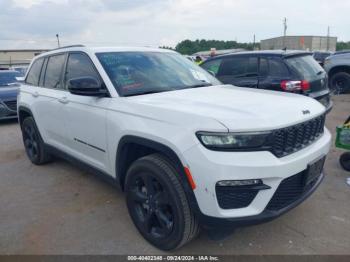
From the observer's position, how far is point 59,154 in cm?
460

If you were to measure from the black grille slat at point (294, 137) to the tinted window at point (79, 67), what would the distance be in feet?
6.44

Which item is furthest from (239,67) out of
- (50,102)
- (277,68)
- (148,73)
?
(50,102)

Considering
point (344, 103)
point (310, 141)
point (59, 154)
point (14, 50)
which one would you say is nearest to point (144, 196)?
point (310, 141)

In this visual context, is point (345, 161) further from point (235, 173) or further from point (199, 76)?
point (235, 173)

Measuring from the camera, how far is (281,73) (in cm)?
637

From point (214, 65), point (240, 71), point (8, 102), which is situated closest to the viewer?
point (240, 71)

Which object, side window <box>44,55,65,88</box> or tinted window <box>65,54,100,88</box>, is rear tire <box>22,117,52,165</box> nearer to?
side window <box>44,55,65,88</box>

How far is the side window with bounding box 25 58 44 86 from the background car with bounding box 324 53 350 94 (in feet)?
32.7

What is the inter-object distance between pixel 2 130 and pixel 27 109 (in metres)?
4.15

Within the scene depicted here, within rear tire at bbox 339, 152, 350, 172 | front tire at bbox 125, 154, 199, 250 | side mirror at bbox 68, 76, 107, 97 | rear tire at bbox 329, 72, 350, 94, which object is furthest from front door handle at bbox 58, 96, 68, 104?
rear tire at bbox 329, 72, 350, 94

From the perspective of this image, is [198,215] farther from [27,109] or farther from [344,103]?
[344,103]

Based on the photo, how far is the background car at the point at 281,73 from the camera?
619 cm

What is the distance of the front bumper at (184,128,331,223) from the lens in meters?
2.38

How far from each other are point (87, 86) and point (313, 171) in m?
2.22
